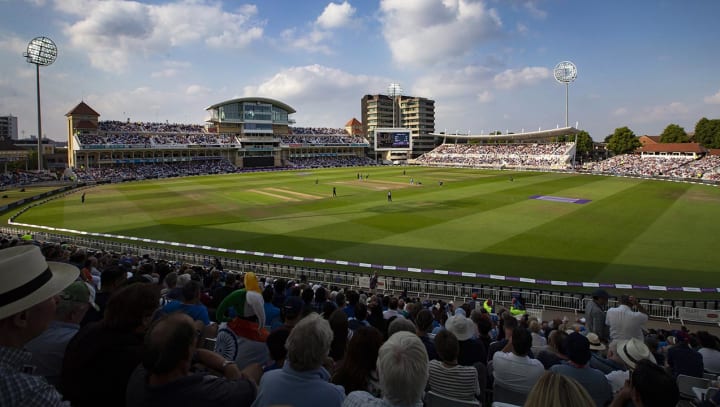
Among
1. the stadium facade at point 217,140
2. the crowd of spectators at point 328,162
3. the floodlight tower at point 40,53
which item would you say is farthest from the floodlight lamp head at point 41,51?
the crowd of spectators at point 328,162

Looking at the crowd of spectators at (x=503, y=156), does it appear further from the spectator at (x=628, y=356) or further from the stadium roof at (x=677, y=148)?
the spectator at (x=628, y=356)

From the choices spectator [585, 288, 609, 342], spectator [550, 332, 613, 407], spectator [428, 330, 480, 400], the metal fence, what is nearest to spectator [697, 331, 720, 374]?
spectator [585, 288, 609, 342]

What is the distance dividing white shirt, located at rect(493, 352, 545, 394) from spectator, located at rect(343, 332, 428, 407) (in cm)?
225

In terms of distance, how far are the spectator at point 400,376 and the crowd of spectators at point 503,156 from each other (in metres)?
85.8

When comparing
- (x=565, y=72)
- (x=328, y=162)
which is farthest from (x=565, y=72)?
(x=328, y=162)

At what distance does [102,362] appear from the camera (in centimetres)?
309

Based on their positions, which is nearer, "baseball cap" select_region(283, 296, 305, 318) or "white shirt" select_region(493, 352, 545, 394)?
"white shirt" select_region(493, 352, 545, 394)

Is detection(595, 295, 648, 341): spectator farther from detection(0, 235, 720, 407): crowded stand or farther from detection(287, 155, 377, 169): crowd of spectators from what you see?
detection(287, 155, 377, 169): crowd of spectators

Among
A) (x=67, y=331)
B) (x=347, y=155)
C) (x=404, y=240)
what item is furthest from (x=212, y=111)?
(x=67, y=331)

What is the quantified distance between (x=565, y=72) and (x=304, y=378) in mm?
102803

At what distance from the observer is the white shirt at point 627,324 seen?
7019 millimetres

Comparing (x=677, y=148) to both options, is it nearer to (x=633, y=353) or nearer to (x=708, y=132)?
(x=708, y=132)

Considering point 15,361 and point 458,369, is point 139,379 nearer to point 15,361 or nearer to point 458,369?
point 15,361

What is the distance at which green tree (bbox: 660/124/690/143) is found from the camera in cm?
9557
